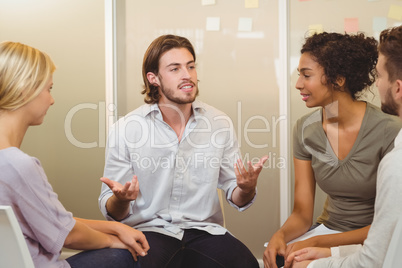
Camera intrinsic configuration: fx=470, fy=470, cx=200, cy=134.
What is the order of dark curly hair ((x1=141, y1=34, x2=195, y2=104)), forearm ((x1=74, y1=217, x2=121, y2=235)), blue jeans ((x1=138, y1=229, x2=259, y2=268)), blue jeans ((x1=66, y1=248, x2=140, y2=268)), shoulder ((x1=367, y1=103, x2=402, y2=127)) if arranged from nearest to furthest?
blue jeans ((x1=66, y1=248, x2=140, y2=268))
forearm ((x1=74, y1=217, x2=121, y2=235))
blue jeans ((x1=138, y1=229, x2=259, y2=268))
shoulder ((x1=367, y1=103, x2=402, y2=127))
dark curly hair ((x1=141, y1=34, x2=195, y2=104))

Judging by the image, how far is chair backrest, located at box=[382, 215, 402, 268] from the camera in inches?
39.3

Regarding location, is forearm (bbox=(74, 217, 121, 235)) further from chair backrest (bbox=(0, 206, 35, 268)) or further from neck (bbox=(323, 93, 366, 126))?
neck (bbox=(323, 93, 366, 126))

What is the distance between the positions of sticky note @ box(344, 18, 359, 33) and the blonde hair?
2.00m

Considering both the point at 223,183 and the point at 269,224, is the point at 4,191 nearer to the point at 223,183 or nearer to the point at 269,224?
the point at 223,183

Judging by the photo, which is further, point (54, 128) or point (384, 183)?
point (54, 128)

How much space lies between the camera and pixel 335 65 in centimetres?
196

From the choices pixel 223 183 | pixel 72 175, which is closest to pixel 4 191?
pixel 223 183

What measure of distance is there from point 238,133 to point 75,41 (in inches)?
45.9

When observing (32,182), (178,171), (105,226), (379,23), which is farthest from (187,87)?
(379,23)

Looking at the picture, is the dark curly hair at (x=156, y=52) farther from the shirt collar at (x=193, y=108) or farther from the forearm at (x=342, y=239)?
the forearm at (x=342, y=239)

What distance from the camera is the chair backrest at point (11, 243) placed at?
994 millimetres

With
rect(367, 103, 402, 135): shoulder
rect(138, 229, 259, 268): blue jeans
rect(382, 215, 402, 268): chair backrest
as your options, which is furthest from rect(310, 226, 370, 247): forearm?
rect(382, 215, 402, 268): chair backrest

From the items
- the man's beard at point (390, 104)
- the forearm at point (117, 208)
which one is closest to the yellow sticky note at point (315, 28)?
the man's beard at point (390, 104)

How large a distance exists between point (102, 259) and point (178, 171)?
62 centimetres
